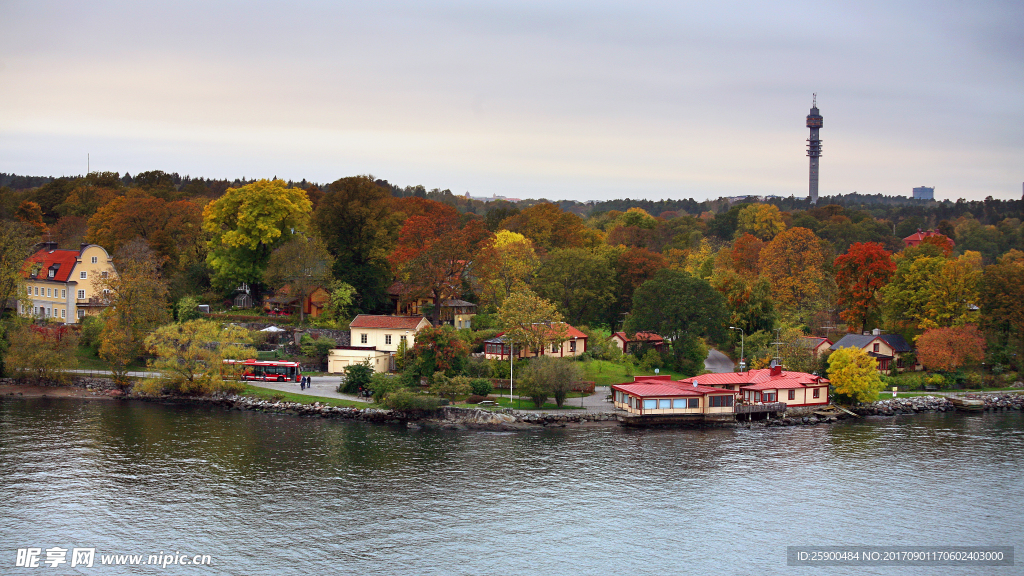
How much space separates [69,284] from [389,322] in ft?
95.4

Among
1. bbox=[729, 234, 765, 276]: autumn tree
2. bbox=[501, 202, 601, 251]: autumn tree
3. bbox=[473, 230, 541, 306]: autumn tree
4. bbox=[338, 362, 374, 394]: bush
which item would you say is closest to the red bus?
bbox=[338, 362, 374, 394]: bush

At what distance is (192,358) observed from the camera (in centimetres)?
5109

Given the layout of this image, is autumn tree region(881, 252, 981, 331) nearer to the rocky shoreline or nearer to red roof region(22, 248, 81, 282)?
the rocky shoreline

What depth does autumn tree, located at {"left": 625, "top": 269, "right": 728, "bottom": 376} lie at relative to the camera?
2217 inches

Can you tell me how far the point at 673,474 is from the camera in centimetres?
3575

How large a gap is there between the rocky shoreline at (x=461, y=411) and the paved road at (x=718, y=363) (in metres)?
9.87

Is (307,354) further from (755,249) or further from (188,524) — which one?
(755,249)

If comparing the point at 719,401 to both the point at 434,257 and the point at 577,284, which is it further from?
the point at 434,257

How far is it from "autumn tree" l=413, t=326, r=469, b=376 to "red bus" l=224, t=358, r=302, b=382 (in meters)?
9.85

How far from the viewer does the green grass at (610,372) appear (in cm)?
5412

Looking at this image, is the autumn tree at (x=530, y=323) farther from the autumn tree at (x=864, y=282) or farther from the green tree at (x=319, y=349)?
the autumn tree at (x=864, y=282)

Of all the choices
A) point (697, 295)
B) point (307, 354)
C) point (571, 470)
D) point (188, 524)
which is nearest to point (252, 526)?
point (188, 524)

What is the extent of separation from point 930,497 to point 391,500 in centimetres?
2197

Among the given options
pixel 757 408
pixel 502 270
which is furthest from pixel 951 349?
pixel 502 270
